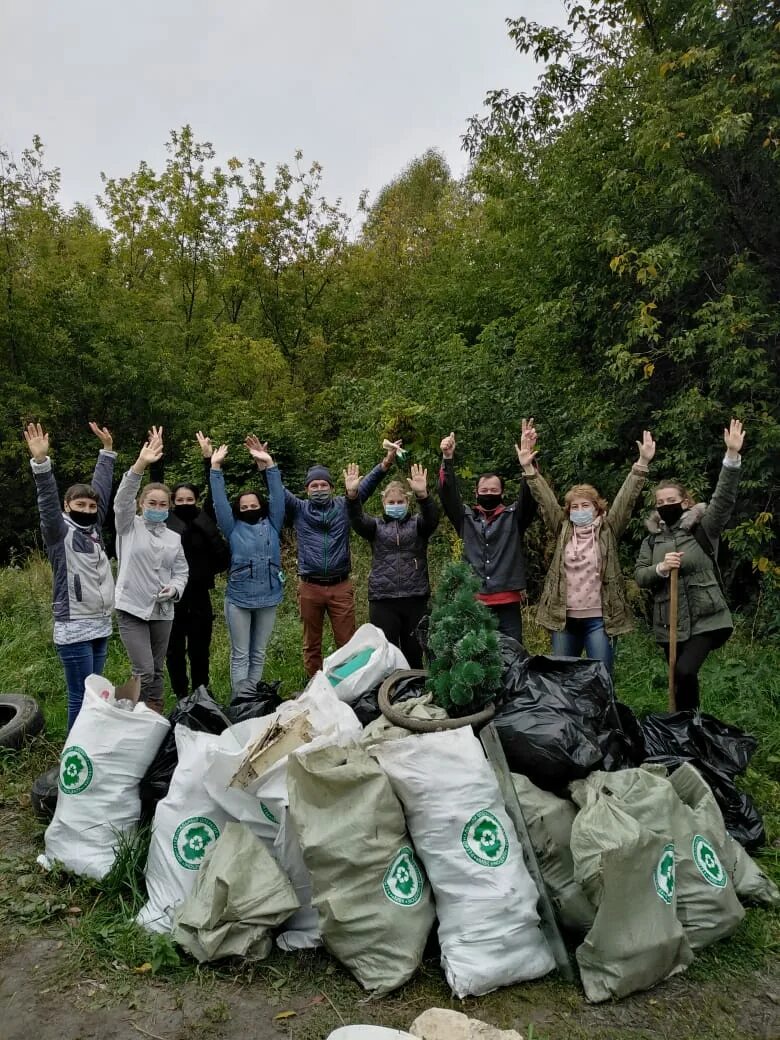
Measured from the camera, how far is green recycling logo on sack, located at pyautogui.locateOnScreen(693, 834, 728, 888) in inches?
109

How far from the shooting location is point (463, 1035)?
2.29 metres

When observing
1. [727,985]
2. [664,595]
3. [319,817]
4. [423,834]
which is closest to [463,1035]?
[423,834]

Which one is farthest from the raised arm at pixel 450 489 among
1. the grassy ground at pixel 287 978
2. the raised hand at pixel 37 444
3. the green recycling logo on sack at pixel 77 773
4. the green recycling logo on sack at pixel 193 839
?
the green recycling logo on sack at pixel 77 773

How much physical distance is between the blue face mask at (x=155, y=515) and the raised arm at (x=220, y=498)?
1.36 ft

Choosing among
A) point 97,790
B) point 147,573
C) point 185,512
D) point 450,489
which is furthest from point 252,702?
point 450,489

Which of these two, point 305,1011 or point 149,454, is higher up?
point 149,454

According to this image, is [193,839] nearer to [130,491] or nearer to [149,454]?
[130,491]

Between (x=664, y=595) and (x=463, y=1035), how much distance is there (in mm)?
2685

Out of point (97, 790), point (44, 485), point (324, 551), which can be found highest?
point (44, 485)

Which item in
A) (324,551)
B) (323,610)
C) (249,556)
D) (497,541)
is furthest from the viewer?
(323,610)

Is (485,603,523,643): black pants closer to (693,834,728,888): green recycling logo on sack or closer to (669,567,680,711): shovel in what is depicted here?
(669,567,680,711): shovel

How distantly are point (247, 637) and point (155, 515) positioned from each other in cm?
111

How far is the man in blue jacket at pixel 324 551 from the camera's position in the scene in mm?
5172

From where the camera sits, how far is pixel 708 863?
2805 millimetres
